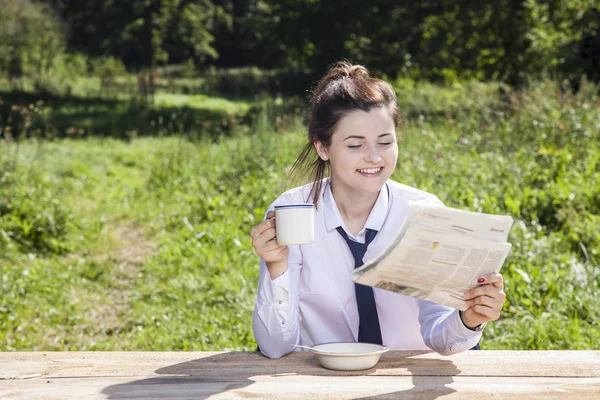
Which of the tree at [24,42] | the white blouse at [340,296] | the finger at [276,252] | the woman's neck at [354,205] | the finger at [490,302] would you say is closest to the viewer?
the finger at [490,302]

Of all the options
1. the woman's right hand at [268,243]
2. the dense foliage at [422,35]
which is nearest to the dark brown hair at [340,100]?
the woman's right hand at [268,243]

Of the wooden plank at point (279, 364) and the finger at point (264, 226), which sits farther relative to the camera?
the finger at point (264, 226)

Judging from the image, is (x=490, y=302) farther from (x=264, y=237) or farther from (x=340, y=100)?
(x=340, y=100)

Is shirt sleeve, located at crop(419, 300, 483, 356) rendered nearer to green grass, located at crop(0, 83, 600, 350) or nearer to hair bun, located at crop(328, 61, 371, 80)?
hair bun, located at crop(328, 61, 371, 80)

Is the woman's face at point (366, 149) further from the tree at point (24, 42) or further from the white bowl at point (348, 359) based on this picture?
the tree at point (24, 42)

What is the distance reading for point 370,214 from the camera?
2.60 meters

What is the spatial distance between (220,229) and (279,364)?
442 centimetres

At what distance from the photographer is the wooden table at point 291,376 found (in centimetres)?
184

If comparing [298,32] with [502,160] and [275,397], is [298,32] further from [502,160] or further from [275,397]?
[275,397]

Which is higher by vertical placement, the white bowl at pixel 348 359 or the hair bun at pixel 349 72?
the hair bun at pixel 349 72

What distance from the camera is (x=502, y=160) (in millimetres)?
6828

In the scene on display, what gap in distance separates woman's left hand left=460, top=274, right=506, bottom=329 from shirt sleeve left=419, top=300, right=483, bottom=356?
11 centimetres

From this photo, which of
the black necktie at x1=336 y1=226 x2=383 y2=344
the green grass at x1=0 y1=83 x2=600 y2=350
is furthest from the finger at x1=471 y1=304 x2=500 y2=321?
the green grass at x1=0 y1=83 x2=600 y2=350

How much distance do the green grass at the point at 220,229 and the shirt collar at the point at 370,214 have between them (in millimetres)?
1888
